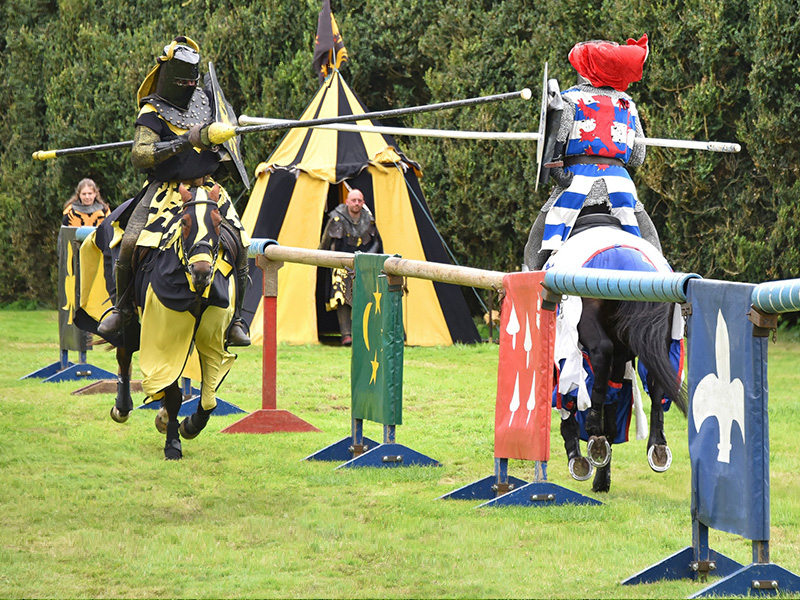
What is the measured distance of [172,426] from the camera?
292 inches

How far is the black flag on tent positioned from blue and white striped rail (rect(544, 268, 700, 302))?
31.7 feet

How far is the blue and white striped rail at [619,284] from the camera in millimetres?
4559

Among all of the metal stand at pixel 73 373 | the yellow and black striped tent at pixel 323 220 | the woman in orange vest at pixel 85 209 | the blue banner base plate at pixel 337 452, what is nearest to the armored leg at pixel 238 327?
the blue banner base plate at pixel 337 452

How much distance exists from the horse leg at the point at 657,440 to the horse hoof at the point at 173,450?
9.65 feet

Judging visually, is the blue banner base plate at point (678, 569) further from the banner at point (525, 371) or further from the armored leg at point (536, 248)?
the armored leg at point (536, 248)

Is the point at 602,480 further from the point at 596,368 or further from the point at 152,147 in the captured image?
the point at 152,147

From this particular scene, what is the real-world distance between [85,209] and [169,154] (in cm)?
670

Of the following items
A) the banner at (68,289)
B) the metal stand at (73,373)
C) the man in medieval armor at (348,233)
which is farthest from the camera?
the man in medieval armor at (348,233)

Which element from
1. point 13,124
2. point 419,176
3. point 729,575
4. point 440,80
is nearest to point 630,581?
point 729,575

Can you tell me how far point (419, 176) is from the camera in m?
14.3

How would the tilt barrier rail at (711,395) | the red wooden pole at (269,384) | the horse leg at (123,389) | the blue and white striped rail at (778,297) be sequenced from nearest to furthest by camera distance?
the blue and white striped rail at (778,297) < the tilt barrier rail at (711,395) < the horse leg at (123,389) < the red wooden pole at (269,384)

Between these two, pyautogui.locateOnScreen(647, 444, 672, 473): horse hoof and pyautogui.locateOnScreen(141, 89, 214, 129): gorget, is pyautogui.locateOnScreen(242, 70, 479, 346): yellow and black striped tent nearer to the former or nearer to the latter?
pyautogui.locateOnScreen(141, 89, 214, 129): gorget

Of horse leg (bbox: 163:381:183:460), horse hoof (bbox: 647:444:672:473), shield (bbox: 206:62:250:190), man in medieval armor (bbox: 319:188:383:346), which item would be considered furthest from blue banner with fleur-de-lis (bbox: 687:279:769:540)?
man in medieval armor (bbox: 319:188:383:346)

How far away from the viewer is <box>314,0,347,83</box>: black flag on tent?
47.8 ft
